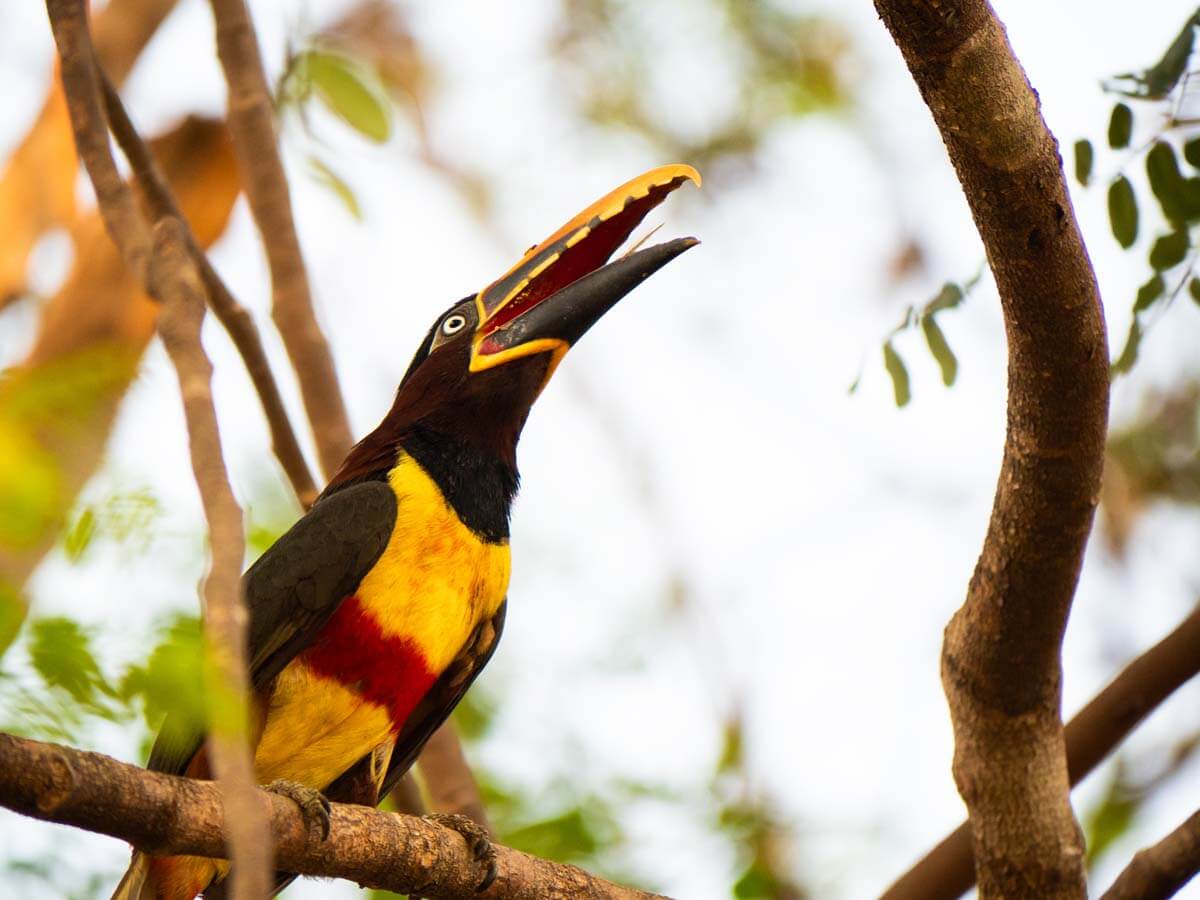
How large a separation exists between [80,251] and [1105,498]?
4.73 m

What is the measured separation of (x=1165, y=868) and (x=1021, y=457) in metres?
0.94

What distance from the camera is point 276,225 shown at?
4598 mm

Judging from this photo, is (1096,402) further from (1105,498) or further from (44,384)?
(1105,498)

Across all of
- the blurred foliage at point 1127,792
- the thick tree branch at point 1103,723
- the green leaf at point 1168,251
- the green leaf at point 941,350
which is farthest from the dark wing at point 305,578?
the blurred foliage at point 1127,792

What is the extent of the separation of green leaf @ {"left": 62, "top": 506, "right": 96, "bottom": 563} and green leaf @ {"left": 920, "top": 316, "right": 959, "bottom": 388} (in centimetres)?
200

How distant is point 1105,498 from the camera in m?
7.17

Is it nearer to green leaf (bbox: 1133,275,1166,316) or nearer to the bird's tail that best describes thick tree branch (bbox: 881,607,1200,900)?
green leaf (bbox: 1133,275,1166,316)

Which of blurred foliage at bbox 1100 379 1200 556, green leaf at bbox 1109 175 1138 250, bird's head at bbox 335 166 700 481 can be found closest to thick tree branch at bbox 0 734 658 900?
bird's head at bbox 335 166 700 481

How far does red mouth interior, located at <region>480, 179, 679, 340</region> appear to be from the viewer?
428cm

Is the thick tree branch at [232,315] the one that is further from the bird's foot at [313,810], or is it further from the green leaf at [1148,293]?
the green leaf at [1148,293]

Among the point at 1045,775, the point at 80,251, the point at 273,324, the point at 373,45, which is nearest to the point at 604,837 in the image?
the point at 1045,775

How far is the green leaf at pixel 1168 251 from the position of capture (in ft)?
11.1

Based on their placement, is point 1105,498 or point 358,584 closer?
point 358,584

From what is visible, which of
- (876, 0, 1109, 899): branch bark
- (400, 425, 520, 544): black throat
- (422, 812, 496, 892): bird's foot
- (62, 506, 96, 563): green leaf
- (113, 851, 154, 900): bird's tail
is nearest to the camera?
(62, 506, 96, 563): green leaf
